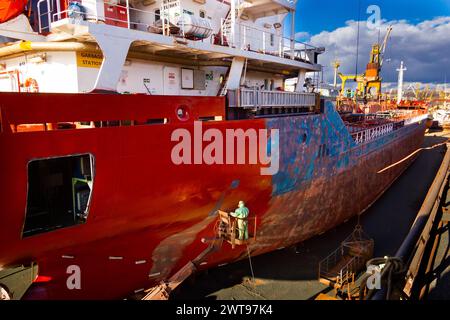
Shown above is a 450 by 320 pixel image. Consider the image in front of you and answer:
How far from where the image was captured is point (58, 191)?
7258mm

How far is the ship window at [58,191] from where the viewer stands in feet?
21.6

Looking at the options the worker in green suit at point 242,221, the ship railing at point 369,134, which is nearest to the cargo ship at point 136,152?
the worker in green suit at point 242,221

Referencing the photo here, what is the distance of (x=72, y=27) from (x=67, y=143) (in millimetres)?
2813

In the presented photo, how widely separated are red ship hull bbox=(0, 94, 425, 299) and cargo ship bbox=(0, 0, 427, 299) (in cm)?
3

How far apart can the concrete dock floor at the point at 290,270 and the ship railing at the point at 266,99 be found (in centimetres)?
510

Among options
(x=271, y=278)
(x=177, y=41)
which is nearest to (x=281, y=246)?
(x=271, y=278)

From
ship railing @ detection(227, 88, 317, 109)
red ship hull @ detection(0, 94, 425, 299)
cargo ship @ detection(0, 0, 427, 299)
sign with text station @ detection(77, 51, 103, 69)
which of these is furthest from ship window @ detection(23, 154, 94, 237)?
ship railing @ detection(227, 88, 317, 109)

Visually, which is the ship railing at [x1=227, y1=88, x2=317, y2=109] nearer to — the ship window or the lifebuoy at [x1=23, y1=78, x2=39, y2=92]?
the ship window

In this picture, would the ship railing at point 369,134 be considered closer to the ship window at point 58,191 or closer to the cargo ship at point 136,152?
the cargo ship at point 136,152

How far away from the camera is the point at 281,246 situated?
10.7 metres

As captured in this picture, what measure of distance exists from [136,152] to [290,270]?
666 cm

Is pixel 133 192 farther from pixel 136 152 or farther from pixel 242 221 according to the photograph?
pixel 242 221

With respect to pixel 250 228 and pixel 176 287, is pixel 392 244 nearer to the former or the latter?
pixel 250 228

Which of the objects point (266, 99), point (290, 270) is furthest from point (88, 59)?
point (290, 270)
